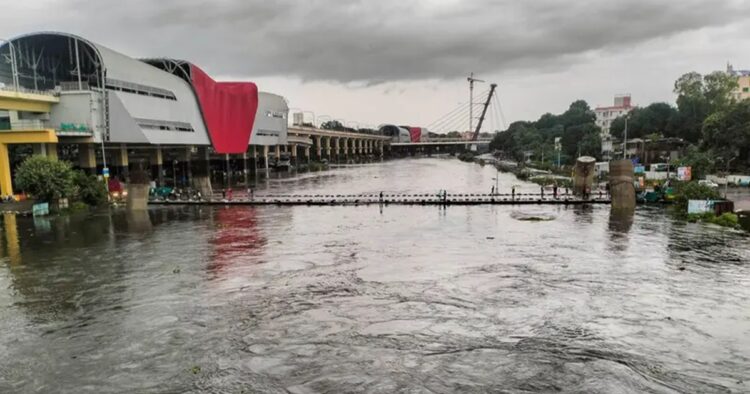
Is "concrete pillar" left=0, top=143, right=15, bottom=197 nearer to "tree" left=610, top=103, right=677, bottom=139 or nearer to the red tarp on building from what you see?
the red tarp on building

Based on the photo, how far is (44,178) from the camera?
44.0 metres

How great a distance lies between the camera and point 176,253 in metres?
28.6

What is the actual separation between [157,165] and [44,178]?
35831 millimetres

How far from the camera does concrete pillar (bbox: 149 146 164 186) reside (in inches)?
3019

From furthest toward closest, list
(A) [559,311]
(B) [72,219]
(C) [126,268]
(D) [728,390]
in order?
1. (B) [72,219]
2. (C) [126,268]
3. (A) [559,311]
4. (D) [728,390]

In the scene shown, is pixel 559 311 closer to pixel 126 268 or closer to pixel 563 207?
pixel 126 268

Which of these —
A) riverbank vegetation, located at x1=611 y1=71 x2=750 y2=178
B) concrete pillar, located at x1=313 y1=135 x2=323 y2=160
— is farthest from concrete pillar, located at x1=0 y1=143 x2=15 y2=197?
concrete pillar, located at x1=313 y1=135 x2=323 y2=160

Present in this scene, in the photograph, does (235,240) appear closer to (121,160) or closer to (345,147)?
(121,160)

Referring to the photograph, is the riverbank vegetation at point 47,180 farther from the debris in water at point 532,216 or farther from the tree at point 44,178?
the debris in water at point 532,216

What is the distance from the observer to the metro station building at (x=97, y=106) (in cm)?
5222

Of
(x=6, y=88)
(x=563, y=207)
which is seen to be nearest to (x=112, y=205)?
(x=6, y=88)

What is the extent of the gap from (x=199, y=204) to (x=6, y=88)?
70.7 feet

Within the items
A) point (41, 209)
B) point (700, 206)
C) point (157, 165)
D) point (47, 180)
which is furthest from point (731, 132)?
point (157, 165)

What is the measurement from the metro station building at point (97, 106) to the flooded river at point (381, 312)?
24895 mm
